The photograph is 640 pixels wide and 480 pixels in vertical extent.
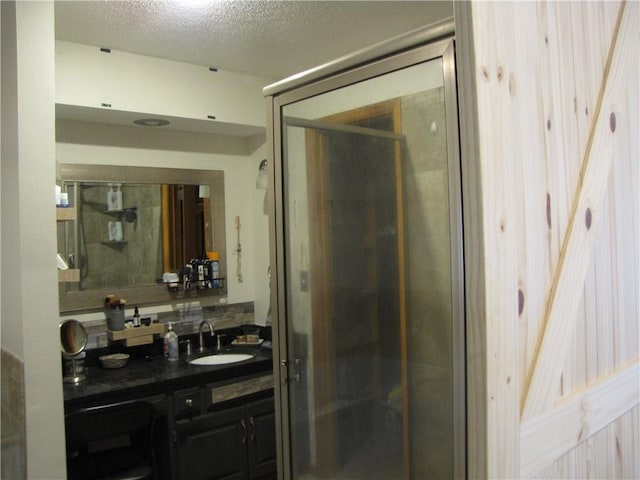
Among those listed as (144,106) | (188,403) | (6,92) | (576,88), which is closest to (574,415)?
(576,88)

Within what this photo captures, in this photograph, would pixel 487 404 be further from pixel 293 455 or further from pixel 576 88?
pixel 293 455

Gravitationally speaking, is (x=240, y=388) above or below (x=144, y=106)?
below

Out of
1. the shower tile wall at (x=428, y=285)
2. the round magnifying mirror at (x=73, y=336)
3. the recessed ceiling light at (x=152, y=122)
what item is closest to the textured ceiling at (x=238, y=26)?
the recessed ceiling light at (x=152, y=122)

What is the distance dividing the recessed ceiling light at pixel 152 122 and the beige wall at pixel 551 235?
2356 millimetres

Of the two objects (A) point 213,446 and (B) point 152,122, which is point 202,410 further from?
(B) point 152,122

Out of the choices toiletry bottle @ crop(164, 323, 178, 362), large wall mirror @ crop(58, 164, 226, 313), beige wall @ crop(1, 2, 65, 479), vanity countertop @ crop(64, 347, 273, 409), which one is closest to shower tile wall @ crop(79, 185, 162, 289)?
large wall mirror @ crop(58, 164, 226, 313)

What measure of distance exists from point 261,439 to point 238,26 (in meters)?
2.20

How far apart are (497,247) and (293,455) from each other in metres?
1.27

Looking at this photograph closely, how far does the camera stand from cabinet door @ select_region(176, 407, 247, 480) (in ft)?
8.77

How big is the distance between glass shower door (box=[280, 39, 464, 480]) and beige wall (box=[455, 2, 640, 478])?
23 centimetres

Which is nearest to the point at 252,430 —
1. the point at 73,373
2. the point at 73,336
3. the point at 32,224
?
the point at 73,373

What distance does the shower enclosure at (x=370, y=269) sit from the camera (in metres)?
1.39

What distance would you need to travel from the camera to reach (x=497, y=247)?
931 millimetres

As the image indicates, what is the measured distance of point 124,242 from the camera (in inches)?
124
